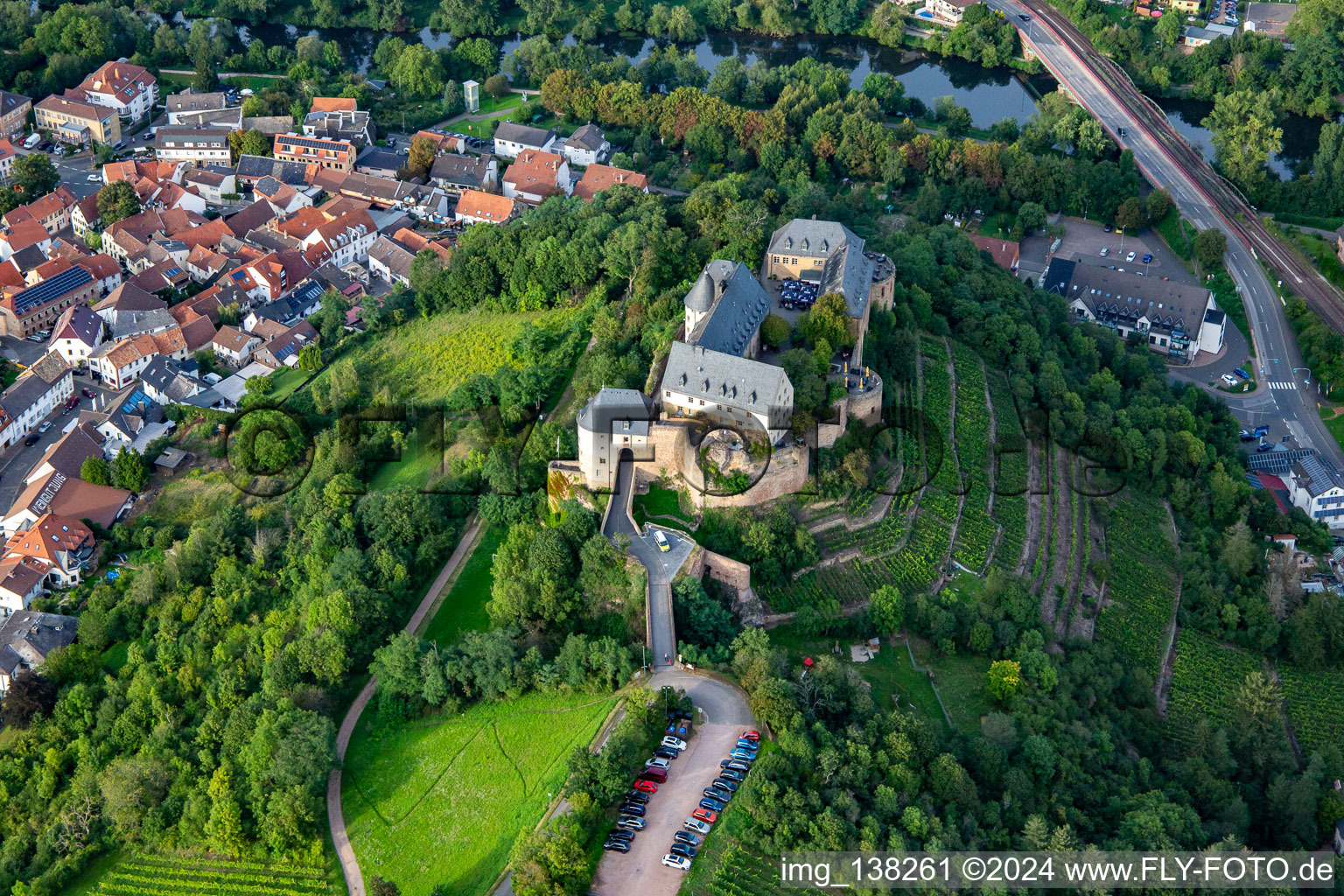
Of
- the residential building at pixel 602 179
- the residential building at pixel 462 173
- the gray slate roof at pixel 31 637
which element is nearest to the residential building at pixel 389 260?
the residential building at pixel 462 173

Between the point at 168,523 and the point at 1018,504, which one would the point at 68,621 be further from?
the point at 1018,504

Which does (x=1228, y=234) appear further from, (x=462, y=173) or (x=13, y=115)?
(x=13, y=115)

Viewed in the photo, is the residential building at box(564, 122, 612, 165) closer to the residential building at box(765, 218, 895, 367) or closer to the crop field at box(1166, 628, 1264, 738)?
the residential building at box(765, 218, 895, 367)

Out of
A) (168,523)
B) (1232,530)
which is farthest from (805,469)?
(168,523)

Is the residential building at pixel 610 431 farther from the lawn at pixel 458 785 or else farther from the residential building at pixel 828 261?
the residential building at pixel 828 261

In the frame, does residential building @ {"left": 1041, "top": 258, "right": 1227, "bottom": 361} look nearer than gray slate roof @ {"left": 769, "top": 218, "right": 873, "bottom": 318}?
No

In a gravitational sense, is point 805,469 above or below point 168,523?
above

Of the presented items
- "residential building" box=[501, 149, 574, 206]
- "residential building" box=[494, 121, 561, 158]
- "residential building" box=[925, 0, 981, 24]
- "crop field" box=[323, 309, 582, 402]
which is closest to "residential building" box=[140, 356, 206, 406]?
"crop field" box=[323, 309, 582, 402]
